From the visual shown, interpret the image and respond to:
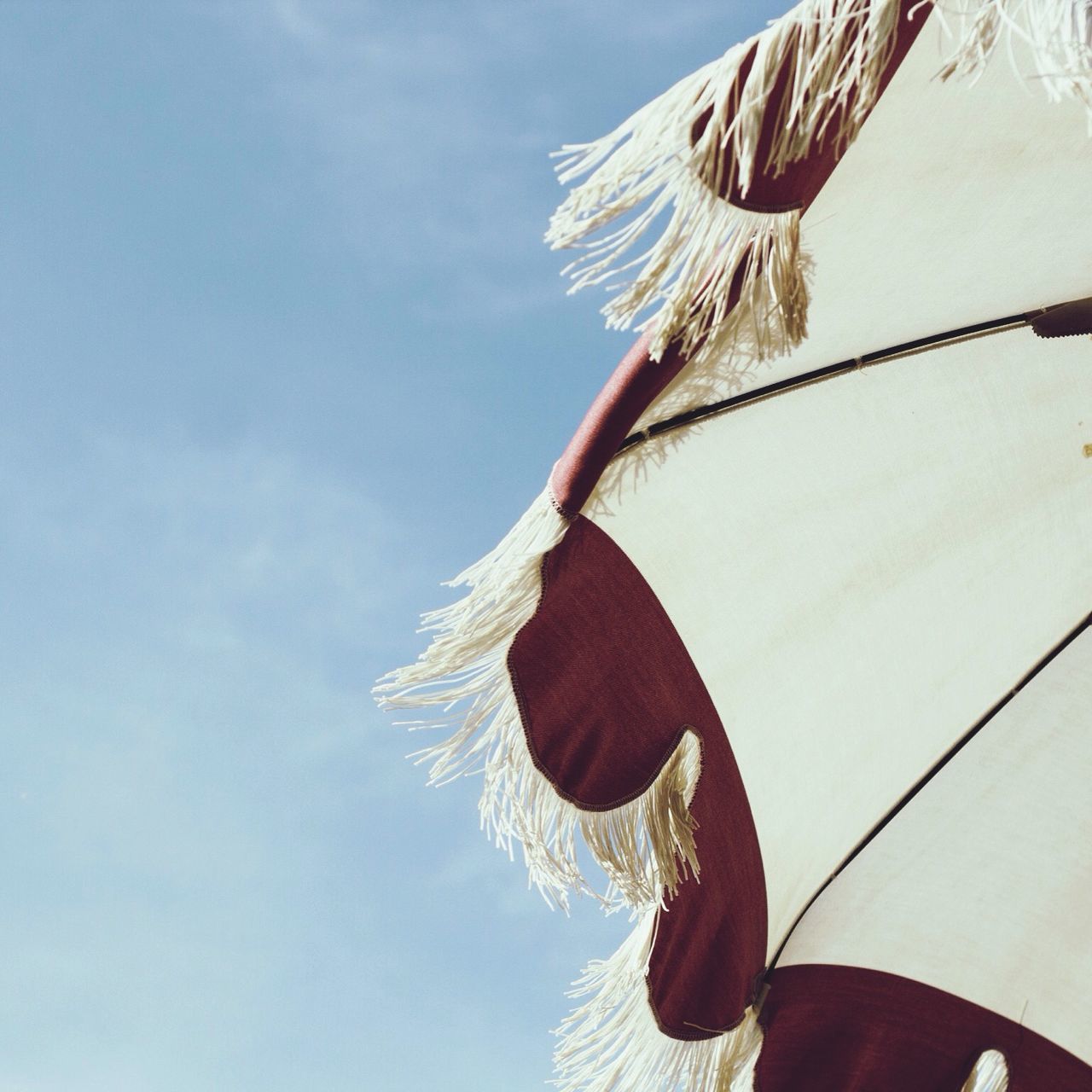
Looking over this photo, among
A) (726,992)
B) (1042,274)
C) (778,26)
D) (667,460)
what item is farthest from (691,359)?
(726,992)

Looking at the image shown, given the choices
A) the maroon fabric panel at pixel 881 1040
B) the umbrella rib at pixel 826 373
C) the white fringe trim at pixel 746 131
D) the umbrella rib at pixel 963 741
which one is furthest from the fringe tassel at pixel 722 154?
the maroon fabric panel at pixel 881 1040

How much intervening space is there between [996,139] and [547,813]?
102 centimetres

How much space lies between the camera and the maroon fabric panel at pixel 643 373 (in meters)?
1.17

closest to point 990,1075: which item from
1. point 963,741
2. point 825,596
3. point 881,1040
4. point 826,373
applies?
point 881,1040

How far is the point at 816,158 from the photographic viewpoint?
120cm

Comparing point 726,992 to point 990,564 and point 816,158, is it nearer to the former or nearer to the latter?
point 990,564

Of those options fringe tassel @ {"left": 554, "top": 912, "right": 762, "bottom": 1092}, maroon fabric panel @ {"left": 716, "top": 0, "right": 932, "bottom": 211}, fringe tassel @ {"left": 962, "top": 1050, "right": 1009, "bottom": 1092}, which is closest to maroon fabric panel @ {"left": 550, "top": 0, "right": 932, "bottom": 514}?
maroon fabric panel @ {"left": 716, "top": 0, "right": 932, "bottom": 211}

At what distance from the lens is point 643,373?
4.55 feet

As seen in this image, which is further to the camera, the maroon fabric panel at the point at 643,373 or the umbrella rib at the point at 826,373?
the umbrella rib at the point at 826,373

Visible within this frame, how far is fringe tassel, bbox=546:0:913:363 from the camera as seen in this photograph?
1108mm

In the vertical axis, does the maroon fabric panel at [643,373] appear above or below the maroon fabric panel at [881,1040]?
above

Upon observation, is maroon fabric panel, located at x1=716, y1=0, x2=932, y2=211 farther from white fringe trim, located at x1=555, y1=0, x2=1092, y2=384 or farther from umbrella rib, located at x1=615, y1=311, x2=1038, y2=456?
umbrella rib, located at x1=615, y1=311, x2=1038, y2=456

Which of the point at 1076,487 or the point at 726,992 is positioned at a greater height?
the point at 1076,487

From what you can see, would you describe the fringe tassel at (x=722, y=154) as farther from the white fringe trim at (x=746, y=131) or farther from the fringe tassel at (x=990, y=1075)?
the fringe tassel at (x=990, y=1075)
